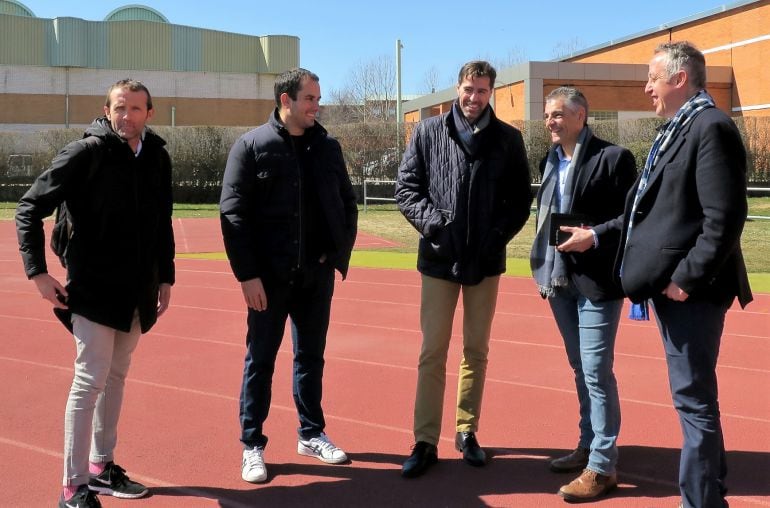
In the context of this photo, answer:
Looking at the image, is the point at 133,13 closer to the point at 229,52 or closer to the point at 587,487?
the point at 229,52

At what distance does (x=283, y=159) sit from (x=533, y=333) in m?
4.21

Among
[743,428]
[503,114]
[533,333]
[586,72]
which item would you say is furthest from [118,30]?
[743,428]

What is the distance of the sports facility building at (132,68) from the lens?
4600cm

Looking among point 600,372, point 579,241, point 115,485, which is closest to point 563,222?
point 579,241

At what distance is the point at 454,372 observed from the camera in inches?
251

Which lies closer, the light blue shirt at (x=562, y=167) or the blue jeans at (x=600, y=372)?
the blue jeans at (x=600, y=372)

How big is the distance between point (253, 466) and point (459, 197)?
169cm

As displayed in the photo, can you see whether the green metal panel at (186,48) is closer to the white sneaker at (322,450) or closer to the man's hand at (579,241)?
the white sneaker at (322,450)

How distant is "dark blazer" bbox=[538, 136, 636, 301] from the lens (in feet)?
12.9

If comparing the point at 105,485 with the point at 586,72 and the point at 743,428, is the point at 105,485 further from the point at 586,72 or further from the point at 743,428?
the point at 586,72

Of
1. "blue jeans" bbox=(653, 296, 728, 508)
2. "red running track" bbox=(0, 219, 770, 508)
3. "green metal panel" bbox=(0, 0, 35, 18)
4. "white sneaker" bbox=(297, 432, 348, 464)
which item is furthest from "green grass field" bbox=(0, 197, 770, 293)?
"green metal panel" bbox=(0, 0, 35, 18)

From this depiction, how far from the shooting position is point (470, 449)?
442cm

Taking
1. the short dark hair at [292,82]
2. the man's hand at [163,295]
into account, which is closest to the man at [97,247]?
the man's hand at [163,295]

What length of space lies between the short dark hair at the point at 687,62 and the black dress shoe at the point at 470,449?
7.05ft
